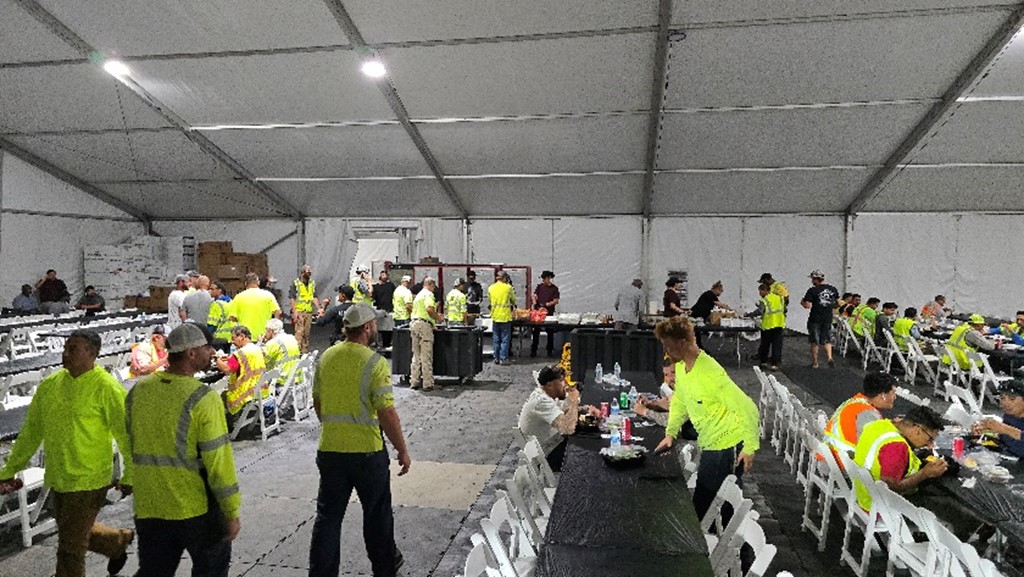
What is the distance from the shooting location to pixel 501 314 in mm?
11641

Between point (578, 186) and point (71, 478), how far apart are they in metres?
11.5

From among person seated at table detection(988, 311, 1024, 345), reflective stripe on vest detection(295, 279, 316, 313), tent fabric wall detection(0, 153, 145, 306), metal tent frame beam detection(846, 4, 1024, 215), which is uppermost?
metal tent frame beam detection(846, 4, 1024, 215)

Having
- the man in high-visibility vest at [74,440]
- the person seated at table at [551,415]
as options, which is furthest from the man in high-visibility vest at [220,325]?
the person seated at table at [551,415]

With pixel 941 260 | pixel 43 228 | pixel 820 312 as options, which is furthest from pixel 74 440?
pixel 941 260

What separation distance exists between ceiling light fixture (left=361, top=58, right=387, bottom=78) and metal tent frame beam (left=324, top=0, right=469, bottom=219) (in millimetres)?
134

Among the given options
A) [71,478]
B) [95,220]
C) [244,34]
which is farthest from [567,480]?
[95,220]

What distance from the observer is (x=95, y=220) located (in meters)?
15.9

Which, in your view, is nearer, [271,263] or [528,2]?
[528,2]

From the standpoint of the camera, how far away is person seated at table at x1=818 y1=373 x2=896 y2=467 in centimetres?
407

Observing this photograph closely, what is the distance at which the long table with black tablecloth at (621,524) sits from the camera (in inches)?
99.9

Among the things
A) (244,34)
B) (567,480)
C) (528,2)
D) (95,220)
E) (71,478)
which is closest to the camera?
(71,478)

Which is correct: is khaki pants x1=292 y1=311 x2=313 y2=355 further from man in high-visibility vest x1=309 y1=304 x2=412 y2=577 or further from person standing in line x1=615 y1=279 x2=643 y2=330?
man in high-visibility vest x1=309 y1=304 x2=412 y2=577

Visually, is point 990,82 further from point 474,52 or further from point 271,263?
point 271,263

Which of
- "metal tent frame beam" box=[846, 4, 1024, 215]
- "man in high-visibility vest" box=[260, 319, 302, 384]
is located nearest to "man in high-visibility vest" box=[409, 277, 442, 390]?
"man in high-visibility vest" box=[260, 319, 302, 384]
